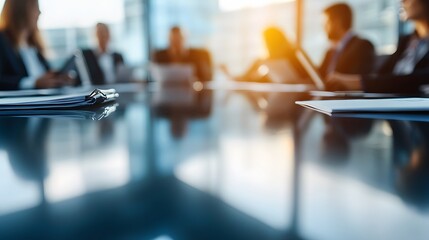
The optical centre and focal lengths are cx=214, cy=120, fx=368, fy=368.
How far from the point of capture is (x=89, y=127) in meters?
0.52

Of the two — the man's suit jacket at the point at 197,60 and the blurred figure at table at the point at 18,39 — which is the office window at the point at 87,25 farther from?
the blurred figure at table at the point at 18,39

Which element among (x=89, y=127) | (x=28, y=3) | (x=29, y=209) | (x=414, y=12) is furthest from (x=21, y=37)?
(x=29, y=209)

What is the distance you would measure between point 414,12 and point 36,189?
7.14 feet

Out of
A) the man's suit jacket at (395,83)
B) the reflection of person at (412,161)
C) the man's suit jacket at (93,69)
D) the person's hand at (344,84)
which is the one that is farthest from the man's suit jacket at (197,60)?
the reflection of person at (412,161)

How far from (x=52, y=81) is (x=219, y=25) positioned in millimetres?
3569

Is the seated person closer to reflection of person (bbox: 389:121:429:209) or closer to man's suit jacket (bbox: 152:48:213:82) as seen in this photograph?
man's suit jacket (bbox: 152:48:213:82)

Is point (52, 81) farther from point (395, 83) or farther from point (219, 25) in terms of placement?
point (219, 25)

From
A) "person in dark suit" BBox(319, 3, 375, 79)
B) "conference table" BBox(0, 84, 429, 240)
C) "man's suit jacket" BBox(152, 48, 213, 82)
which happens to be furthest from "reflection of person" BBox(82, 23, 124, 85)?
"conference table" BBox(0, 84, 429, 240)

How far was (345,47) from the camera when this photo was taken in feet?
7.54

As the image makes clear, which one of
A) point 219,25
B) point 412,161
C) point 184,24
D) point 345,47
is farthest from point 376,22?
point 412,161

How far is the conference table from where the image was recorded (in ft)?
0.51

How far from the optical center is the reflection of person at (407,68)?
1249mm

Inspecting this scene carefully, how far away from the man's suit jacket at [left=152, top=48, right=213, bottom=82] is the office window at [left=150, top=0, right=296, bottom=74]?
3.52 feet

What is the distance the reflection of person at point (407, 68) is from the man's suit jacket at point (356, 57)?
0.41 ft
